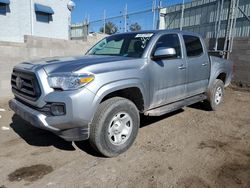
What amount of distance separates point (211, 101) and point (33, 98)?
437 cm

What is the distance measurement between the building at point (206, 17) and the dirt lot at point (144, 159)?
21.1 ft

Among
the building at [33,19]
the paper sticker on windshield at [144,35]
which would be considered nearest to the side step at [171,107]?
the paper sticker on windshield at [144,35]

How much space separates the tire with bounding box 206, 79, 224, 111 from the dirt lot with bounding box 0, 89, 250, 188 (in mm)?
924

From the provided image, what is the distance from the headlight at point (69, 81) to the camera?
333 cm

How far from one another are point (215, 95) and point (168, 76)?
2.36 m

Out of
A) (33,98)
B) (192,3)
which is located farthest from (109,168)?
(192,3)

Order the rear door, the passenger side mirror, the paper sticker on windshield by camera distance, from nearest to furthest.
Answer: the passenger side mirror < the paper sticker on windshield < the rear door

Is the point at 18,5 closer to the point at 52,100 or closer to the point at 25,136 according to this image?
the point at 25,136

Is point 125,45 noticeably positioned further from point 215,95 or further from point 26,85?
point 215,95

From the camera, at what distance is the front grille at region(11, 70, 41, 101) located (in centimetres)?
350

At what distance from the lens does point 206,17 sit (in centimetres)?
1180

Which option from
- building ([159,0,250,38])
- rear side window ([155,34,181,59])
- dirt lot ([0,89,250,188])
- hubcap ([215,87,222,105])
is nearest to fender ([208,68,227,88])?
hubcap ([215,87,222,105])

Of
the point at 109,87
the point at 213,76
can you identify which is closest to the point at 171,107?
the point at 109,87

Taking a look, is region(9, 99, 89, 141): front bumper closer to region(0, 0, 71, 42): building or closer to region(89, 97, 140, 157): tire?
region(89, 97, 140, 157): tire
